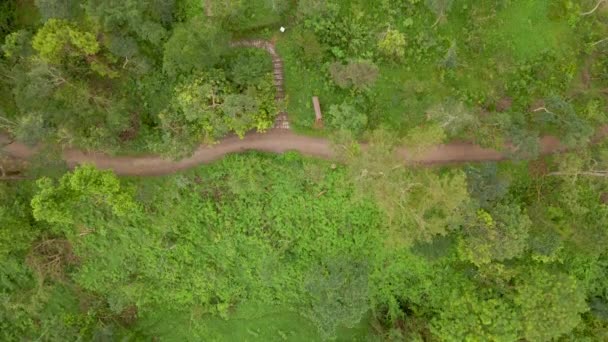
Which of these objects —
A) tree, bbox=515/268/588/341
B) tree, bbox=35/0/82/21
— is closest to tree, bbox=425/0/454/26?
tree, bbox=515/268/588/341

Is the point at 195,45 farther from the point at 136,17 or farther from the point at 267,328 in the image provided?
the point at 267,328

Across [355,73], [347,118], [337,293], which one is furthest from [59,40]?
[337,293]

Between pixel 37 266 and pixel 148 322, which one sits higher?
pixel 37 266

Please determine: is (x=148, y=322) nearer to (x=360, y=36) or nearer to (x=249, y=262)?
(x=249, y=262)

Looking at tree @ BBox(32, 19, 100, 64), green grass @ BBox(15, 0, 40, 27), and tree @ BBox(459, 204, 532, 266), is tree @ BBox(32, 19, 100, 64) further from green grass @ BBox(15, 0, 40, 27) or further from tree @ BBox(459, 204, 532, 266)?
tree @ BBox(459, 204, 532, 266)

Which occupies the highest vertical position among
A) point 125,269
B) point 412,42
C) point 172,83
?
point 412,42

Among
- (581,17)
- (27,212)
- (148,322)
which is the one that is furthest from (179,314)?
(581,17)

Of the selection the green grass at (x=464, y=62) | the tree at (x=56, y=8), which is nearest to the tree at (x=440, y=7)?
the green grass at (x=464, y=62)
